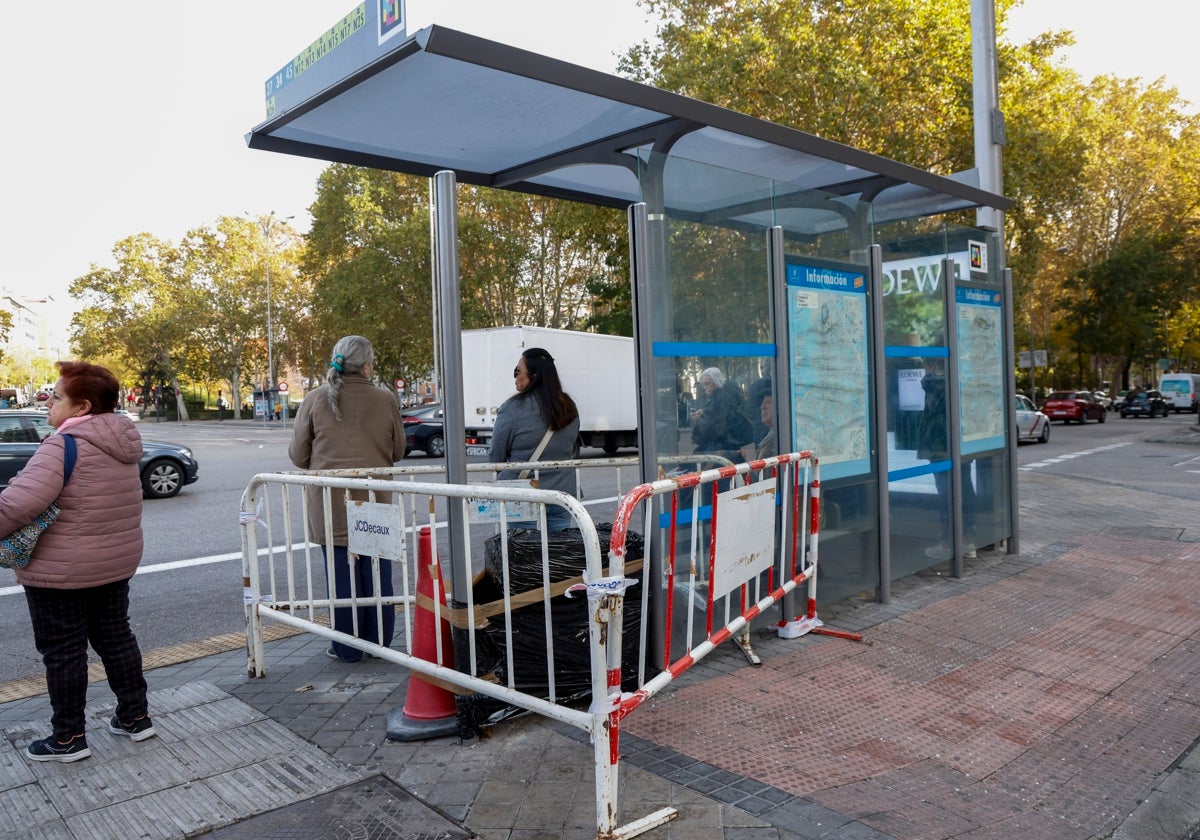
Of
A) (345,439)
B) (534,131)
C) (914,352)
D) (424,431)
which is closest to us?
(534,131)

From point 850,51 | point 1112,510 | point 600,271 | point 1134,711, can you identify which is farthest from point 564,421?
point 600,271

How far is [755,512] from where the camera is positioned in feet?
14.5

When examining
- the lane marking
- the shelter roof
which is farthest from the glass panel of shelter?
the lane marking

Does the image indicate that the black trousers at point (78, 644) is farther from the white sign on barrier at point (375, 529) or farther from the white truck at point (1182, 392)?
the white truck at point (1182, 392)

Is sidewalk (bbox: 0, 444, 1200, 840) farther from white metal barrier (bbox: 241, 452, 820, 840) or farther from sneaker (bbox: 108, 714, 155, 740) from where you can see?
white metal barrier (bbox: 241, 452, 820, 840)

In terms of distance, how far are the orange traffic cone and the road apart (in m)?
2.63

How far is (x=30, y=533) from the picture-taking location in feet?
11.5

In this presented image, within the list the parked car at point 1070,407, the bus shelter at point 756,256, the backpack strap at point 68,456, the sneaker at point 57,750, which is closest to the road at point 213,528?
the sneaker at point 57,750

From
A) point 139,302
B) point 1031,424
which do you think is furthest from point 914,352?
point 139,302

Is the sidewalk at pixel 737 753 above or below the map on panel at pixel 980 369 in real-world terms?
below

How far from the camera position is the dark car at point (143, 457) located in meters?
11.9

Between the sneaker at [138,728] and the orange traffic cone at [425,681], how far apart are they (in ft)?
3.42

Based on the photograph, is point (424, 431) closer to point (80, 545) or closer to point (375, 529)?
point (375, 529)

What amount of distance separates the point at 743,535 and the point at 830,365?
1.84 metres
